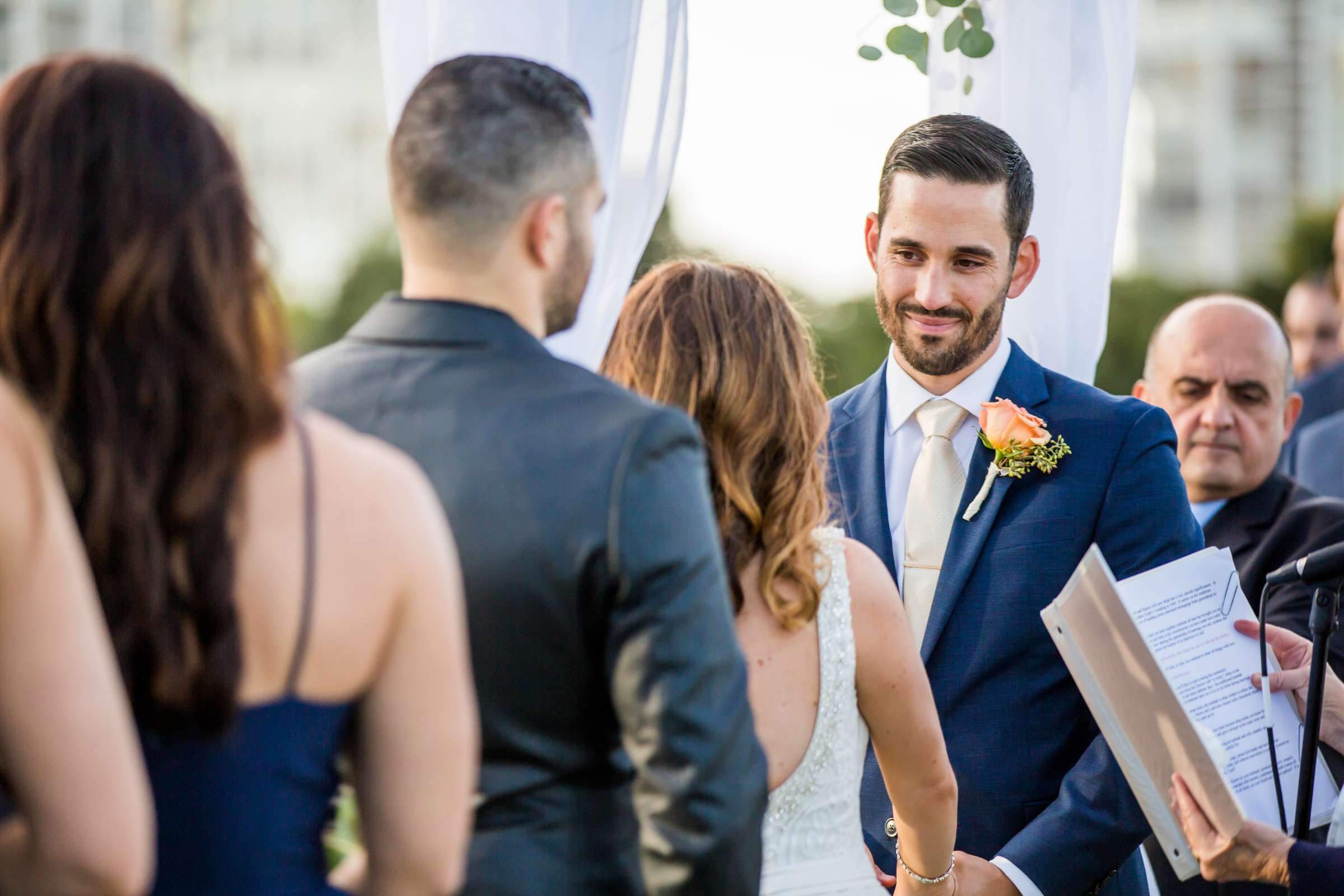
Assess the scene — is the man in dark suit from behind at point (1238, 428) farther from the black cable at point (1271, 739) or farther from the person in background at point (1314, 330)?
the person in background at point (1314, 330)

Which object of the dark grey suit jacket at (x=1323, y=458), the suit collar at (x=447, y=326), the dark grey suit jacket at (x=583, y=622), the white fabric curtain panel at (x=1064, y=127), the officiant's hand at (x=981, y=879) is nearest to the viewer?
the dark grey suit jacket at (x=583, y=622)

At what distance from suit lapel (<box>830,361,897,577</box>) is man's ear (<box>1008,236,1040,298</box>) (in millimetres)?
354

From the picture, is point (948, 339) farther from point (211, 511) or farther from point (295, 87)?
point (295, 87)

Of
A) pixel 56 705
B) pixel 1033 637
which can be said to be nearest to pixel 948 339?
pixel 1033 637

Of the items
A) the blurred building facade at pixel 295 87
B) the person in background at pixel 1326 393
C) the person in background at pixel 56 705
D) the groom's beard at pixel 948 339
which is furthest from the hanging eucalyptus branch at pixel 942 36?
the blurred building facade at pixel 295 87

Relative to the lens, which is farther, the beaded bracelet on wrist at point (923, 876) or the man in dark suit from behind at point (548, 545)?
the beaded bracelet on wrist at point (923, 876)

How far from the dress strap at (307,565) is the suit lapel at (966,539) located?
1714mm

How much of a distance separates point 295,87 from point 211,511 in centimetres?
4918

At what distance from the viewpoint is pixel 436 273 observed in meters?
2.03

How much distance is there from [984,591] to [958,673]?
0.18 m

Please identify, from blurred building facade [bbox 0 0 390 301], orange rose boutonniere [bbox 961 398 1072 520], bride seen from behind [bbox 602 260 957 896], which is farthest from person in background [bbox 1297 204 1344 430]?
blurred building facade [bbox 0 0 390 301]

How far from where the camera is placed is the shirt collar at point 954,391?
3.27 meters

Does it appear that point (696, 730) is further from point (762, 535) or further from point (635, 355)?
point (635, 355)

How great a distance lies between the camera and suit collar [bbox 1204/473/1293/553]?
4215 mm
